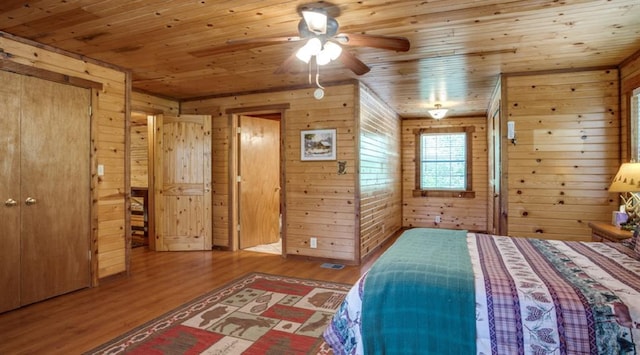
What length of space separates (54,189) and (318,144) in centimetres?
293

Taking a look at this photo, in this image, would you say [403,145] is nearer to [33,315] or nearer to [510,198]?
[510,198]

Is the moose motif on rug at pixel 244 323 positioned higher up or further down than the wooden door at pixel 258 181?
further down

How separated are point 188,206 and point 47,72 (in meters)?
2.60

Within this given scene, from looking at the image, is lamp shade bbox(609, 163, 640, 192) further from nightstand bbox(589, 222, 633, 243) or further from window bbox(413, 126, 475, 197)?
window bbox(413, 126, 475, 197)

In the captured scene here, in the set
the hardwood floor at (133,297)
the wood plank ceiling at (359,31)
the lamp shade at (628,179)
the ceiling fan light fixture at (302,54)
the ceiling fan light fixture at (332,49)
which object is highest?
the wood plank ceiling at (359,31)

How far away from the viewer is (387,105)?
20.7ft

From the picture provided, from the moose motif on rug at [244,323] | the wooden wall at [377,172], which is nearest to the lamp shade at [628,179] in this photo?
the wooden wall at [377,172]

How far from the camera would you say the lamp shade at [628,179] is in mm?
2893

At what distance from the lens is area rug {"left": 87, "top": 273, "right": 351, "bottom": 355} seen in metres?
2.42

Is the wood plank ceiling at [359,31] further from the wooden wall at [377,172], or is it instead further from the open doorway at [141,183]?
the open doorway at [141,183]

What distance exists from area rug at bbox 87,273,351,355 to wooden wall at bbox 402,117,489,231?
14.6 feet

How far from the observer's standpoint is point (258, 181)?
586 cm

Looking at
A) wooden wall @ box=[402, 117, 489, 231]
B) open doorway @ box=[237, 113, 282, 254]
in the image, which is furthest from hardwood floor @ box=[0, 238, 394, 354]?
wooden wall @ box=[402, 117, 489, 231]

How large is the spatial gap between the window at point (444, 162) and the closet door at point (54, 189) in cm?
610
